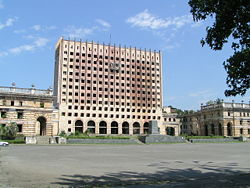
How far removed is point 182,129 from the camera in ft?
357

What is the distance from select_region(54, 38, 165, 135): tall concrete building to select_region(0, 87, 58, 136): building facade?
24.7m

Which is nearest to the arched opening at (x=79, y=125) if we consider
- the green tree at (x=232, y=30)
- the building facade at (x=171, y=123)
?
the building facade at (x=171, y=123)

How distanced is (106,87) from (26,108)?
38.7 metres

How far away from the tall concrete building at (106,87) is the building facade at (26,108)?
2469 cm

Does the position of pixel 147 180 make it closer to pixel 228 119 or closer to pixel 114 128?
pixel 228 119

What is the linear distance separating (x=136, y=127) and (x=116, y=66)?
23945mm

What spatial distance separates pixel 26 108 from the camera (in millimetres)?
54938

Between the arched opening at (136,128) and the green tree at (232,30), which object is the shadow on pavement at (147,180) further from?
the arched opening at (136,128)

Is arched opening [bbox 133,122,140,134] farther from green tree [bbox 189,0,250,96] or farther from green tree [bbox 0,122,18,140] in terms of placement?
green tree [bbox 189,0,250,96]

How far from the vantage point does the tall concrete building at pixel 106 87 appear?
84688mm

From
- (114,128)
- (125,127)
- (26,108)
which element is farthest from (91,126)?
(26,108)

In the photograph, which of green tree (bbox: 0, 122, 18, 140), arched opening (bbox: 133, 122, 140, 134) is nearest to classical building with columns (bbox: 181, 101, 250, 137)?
arched opening (bbox: 133, 122, 140, 134)

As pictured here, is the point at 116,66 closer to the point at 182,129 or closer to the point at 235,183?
the point at 182,129

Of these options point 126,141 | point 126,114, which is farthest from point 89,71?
point 126,141
